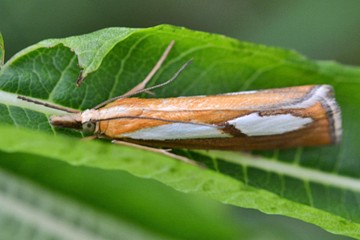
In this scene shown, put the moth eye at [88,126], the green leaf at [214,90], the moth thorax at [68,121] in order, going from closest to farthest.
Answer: the green leaf at [214,90]
the moth thorax at [68,121]
the moth eye at [88,126]

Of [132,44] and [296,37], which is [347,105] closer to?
[132,44]

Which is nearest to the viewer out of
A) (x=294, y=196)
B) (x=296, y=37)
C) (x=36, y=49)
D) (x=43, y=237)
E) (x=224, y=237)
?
(x=36, y=49)

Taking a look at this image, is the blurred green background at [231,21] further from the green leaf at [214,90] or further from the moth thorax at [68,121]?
the moth thorax at [68,121]

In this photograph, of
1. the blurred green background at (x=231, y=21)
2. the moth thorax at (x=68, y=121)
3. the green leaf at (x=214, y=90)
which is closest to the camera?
the green leaf at (x=214, y=90)

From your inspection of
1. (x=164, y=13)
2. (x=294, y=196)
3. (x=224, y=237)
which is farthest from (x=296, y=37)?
(x=294, y=196)

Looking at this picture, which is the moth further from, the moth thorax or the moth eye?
the moth thorax

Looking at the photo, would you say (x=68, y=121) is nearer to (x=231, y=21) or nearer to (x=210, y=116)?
(x=210, y=116)

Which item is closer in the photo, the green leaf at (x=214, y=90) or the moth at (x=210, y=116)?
the green leaf at (x=214, y=90)

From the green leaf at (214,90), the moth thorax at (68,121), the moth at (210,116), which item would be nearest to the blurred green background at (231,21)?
the green leaf at (214,90)
